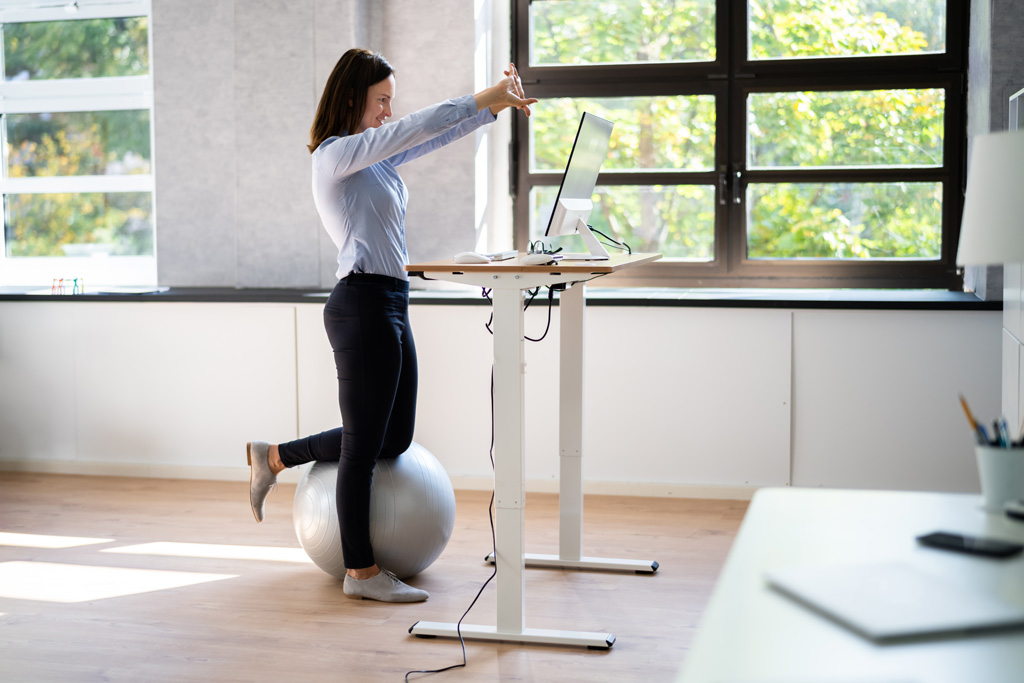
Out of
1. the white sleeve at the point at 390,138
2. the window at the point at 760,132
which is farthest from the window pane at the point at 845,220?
the white sleeve at the point at 390,138

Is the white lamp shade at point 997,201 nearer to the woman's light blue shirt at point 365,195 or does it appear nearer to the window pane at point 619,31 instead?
the woman's light blue shirt at point 365,195

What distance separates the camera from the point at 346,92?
2.62m

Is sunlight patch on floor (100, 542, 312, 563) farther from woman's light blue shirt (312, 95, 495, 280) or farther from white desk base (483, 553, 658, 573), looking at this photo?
woman's light blue shirt (312, 95, 495, 280)

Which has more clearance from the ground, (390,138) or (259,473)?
(390,138)

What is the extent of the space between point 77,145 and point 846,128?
353cm

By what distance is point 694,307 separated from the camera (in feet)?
12.4

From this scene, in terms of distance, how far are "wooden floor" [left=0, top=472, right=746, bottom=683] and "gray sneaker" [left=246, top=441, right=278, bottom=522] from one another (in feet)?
0.70

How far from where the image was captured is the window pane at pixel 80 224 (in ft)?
15.5

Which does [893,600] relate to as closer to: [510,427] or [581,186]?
[510,427]

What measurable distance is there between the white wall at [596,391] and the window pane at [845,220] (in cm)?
58

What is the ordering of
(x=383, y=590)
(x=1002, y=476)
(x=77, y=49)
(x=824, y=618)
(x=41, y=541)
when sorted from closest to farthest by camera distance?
(x=824, y=618) → (x=1002, y=476) → (x=383, y=590) → (x=41, y=541) → (x=77, y=49)

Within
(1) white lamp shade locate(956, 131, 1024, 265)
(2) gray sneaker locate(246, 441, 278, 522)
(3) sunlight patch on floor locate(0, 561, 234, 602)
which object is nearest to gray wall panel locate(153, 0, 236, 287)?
(2) gray sneaker locate(246, 441, 278, 522)

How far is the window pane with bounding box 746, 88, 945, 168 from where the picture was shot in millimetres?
4070

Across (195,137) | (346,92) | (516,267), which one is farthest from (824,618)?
(195,137)
